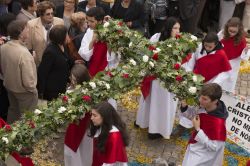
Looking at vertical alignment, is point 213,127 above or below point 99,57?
below

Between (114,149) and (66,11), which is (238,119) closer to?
(114,149)

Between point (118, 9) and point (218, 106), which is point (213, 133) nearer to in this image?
point (218, 106)

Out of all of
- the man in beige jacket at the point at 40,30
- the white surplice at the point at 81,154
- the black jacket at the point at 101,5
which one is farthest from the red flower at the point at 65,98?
the black jacket at the point at 101,5

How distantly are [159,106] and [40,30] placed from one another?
7.90 ft

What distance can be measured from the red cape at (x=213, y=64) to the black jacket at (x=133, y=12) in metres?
2.71

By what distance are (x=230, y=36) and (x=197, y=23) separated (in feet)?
12.4

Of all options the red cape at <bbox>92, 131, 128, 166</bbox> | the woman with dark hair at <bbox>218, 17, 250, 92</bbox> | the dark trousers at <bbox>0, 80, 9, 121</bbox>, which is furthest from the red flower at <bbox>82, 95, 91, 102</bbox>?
the woman with dark hair at <bbox>218, 17, 250, 92</bbox>

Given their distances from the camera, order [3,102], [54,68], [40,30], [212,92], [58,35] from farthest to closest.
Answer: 1. [40,30]
2. [3,102]
3. [54,68]
4. [58,35]
5. [212,92]

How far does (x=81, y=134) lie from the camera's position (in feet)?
20.6

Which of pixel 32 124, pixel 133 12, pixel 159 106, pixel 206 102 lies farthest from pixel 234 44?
pixel 32 124

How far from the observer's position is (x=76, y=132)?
247 inches

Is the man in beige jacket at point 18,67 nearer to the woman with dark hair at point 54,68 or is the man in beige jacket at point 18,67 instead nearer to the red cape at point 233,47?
the woman with dark hair at point 54,68

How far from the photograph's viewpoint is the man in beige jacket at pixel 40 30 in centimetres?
804

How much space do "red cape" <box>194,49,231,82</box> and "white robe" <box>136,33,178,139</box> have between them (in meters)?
0.67
